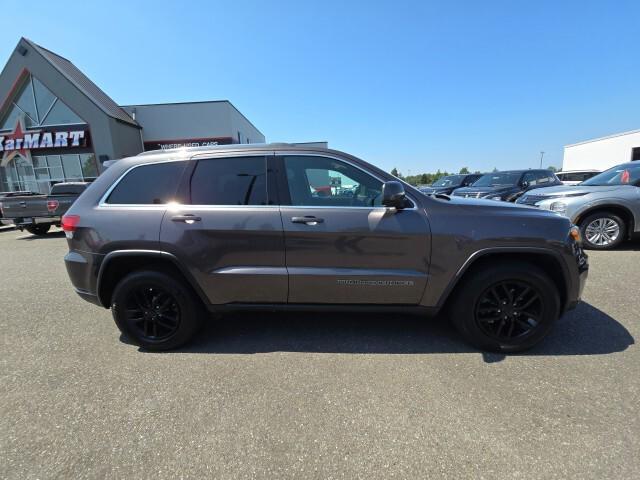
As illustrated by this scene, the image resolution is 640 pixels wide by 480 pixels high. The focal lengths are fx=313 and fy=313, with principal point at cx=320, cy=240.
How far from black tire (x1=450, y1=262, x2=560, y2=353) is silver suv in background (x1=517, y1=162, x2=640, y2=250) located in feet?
14.4

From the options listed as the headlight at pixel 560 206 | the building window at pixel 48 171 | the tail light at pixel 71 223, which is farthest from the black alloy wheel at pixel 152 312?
the building window at pixel 48 171

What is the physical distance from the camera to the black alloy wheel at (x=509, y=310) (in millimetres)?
2779

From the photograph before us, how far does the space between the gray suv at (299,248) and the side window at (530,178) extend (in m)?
9.51

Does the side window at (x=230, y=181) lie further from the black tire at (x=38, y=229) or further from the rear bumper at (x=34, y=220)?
the black tire at (x=38, y=229)

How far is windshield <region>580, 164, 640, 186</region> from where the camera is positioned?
643 centimetres

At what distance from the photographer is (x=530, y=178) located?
1083 cm

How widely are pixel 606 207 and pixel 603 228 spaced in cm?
42

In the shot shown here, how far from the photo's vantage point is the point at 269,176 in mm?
2883

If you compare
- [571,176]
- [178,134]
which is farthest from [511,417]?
[178,134]

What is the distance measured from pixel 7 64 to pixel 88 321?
25.9m

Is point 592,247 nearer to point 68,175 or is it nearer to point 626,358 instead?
point 626,358

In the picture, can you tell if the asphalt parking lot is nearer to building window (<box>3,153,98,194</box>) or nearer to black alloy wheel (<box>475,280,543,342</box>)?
black alloy wheel (<box>475,280,543,342</box>)

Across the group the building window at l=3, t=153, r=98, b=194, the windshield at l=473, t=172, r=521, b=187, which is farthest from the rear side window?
the building window at l=3, t=153, r=98, b=194

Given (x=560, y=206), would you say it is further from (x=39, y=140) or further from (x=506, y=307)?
(x=39, y=140)
